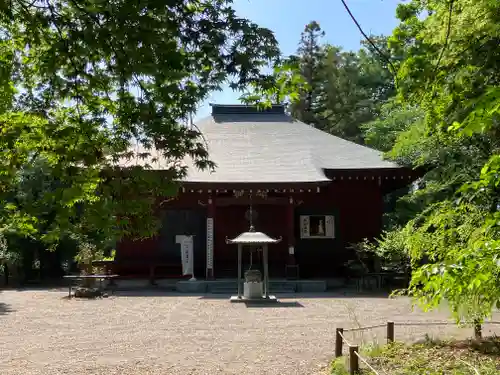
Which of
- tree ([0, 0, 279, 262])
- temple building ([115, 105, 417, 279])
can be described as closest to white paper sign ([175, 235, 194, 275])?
temple building ([115, 105, 417, 279])

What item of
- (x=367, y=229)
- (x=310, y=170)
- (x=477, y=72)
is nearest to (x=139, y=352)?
(x=477, y=72)

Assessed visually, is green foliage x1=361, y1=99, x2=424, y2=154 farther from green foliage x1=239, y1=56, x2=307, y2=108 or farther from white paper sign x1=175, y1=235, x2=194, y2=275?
green foliage x1=239, y1=56, x2=307, y2=108

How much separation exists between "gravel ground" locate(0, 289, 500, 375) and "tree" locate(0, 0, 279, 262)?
10.1 feet

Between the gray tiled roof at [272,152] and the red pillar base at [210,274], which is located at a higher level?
the gray tiled roof at [272,152]

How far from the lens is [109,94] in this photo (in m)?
4.39

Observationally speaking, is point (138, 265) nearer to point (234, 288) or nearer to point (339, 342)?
point (234, 288)

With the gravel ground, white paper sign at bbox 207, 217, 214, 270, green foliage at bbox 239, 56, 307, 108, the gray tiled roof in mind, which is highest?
the gray tiled roof

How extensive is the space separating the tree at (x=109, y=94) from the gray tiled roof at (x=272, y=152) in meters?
9.36

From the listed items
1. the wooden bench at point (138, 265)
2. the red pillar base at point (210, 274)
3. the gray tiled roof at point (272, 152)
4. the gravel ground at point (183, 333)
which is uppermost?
the gray tiled roof at point (272, 152)

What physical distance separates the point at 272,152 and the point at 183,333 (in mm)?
10496

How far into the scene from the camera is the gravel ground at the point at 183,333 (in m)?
6.46

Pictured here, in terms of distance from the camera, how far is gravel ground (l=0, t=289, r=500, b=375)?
21.2ft

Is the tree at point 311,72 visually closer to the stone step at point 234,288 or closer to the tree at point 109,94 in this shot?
the stone step at point 234,288

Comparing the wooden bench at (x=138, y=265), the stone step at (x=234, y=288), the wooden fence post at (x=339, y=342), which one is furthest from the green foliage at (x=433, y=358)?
the wooden bench at (x=138, y=265)
